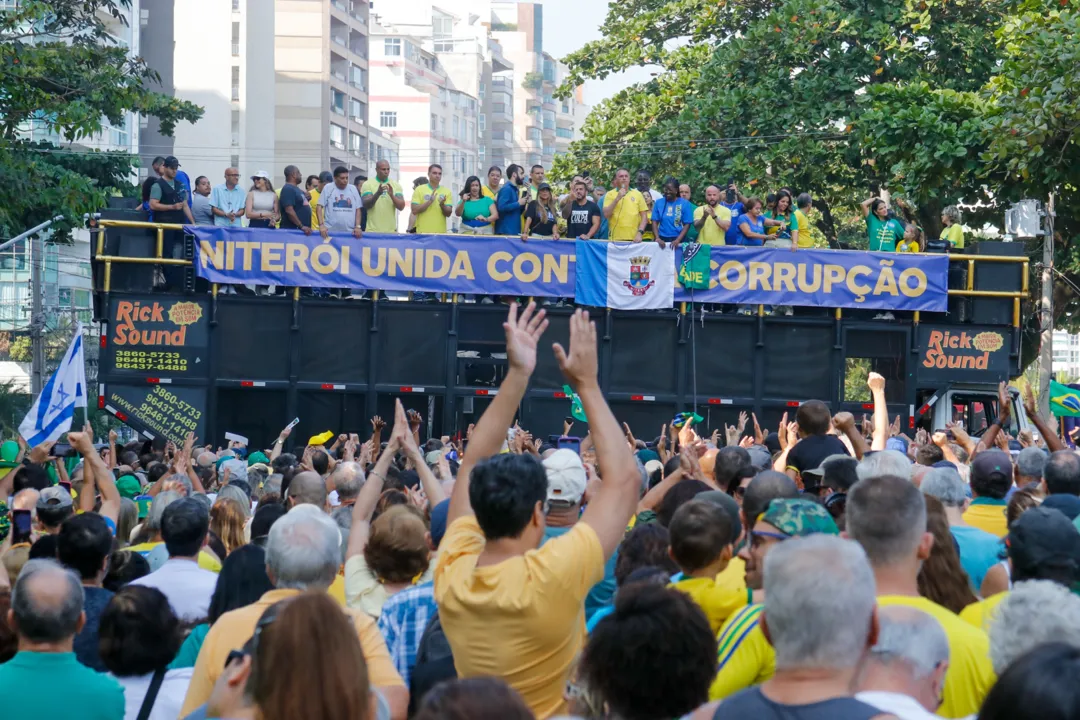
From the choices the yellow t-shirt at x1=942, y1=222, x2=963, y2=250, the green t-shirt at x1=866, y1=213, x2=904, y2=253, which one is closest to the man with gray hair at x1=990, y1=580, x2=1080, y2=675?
the green t-shirt at x1=866, y1=213, x2=904, y2=253

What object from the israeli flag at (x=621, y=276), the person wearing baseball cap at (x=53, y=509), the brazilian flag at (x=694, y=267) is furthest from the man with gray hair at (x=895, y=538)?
the brazilian flag at (x=694, y=267)

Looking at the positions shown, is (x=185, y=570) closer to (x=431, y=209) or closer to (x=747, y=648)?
(x=747, y=648)

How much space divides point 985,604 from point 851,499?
654mm

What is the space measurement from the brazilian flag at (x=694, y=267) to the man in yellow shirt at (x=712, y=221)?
0.36 m

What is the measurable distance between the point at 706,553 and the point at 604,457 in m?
0.72

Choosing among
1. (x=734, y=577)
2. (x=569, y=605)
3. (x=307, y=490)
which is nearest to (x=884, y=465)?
(x=734, y=577)

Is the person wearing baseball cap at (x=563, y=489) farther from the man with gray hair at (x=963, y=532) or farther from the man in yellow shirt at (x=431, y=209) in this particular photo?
the man in yellow shirt at (x=431, y=209)

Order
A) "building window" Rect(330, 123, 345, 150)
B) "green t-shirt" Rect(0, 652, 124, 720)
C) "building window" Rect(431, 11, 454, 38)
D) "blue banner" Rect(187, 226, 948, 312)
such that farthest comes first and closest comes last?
"building window" Rect(431, 11, 454, 38) → "building window" Rect(330, 123, 345, 150) → "blue banner" Rect(187, 226, 948, 312) → "green t-shirt" Rect(0, 652, 124, 720)

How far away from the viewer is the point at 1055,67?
1452 cm

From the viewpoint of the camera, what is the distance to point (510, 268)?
52.8 ft

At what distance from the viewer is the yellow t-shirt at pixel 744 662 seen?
13.0 feet

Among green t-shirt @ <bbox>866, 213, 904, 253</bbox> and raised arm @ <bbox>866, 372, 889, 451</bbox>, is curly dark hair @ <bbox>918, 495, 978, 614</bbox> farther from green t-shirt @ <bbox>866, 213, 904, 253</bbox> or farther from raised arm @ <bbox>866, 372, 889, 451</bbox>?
green t-shirt @ <bbox>866, 213, 904, 253</bbox>

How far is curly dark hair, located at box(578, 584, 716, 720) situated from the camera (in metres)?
3.42

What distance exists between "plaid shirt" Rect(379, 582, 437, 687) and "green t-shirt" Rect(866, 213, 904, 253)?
1356cm
